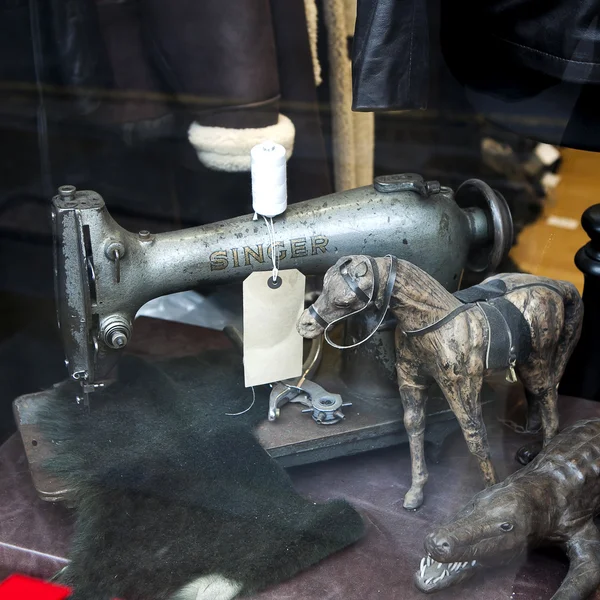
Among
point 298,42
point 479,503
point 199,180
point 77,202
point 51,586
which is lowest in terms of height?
point 51,586

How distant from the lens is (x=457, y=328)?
971 millimetres

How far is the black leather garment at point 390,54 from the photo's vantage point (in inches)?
39.7

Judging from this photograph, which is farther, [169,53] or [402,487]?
[169,53]

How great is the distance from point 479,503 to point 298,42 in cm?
75

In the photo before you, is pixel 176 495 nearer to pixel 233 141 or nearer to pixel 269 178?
pixel 269 178

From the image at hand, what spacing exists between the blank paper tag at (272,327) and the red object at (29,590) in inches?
13.7

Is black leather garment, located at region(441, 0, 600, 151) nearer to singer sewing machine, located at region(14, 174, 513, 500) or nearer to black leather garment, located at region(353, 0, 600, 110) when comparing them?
black leather garment, located at region(353, 0, 600, 110)

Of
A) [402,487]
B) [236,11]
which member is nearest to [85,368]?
[402,487]

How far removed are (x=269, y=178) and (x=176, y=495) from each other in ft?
1.33

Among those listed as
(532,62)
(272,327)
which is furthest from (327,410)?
(532,62)

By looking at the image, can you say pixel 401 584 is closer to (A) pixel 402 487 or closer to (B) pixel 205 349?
(A) pixel 402 487

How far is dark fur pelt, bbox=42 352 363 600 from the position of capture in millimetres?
943

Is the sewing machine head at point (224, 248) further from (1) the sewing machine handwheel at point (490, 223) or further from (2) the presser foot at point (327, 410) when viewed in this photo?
(2) the presser foot at point (327, 410)

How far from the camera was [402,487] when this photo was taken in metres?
1.10
